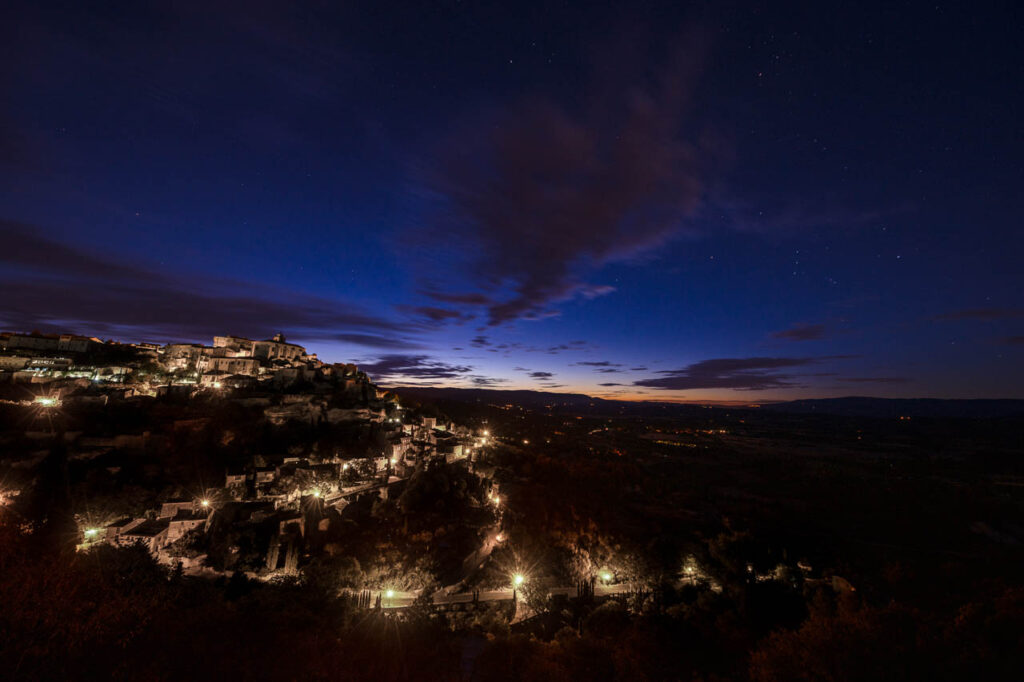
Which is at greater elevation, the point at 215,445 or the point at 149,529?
the point at 215,445

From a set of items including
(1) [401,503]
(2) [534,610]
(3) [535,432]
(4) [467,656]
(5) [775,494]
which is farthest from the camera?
(3) [535,432]

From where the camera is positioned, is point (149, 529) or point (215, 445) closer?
point (149, 529)

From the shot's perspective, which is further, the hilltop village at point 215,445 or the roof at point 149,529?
the hilltop village at point 215,445

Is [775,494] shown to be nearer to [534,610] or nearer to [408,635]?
[534,610]

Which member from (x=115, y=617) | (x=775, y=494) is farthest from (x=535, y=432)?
(x=115, y=617)

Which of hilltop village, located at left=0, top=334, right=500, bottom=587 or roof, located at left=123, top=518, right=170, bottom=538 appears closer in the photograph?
roof, located at left=123, top=518, right=170, bottom=538

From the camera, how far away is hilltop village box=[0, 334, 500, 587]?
2361cm

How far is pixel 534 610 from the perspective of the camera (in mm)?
25578

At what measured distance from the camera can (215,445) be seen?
1336 inches

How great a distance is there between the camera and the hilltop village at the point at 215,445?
23609 mm

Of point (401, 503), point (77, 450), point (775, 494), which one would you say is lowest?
point (775, 494)

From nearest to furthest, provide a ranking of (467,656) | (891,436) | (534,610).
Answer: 1. (467,656)
2. (534,610)
3. (891,436)

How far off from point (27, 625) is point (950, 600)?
48.7 meters

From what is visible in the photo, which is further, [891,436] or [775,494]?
[891,436]
